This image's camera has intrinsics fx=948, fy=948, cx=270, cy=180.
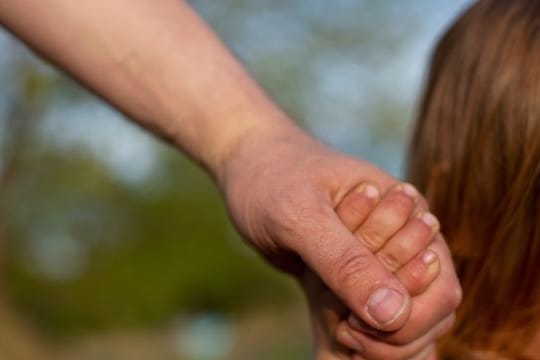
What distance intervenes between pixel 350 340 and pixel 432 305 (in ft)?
0.40

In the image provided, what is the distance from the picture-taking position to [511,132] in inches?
61.4

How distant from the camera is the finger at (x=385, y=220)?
1238 mm

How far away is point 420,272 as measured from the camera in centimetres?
119

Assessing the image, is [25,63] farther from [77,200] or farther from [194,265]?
[194,265]

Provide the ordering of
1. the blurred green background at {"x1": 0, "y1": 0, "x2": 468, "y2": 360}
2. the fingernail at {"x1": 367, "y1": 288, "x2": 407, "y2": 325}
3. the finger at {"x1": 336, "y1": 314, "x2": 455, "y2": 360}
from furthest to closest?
the blurred green background at {"x1": 0, "y1": 0, "x2": 468, "y2": 360}, the finger at {"x1": 336, "y1": 314, "x2": 455, "y2": 360}, the fingernail at {"x1": 367, "y1": 288, "x2": 407, "y2": 325}

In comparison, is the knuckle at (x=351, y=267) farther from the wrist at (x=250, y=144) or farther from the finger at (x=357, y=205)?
the wrist at (x=250, y=144)

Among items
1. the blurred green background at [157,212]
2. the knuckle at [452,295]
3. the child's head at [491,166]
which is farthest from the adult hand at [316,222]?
the blurred green background at [157,212]

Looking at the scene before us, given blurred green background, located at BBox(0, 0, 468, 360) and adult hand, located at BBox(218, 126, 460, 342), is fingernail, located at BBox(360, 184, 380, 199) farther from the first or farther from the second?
blurred green background, located at BBox(0, 0, 468, 360)

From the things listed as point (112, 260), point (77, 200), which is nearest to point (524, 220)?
point (77, 200)

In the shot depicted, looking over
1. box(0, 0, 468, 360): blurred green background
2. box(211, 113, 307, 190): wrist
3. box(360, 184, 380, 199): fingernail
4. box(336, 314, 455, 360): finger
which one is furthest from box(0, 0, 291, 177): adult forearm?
box(0, 0, 468, 360): blurred green background

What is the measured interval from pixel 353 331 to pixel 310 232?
0.15m

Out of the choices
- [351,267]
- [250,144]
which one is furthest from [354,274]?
[250,144]

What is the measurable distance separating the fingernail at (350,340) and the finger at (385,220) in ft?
0.38

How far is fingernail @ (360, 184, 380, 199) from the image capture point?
1.25 meters
